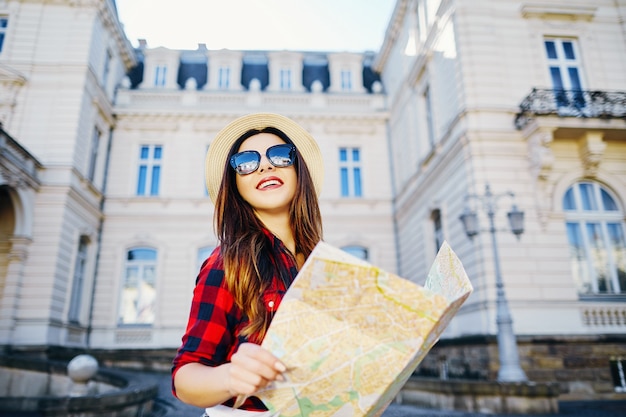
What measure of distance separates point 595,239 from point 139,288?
15020 millimetres

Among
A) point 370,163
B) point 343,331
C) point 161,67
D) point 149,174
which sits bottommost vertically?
point 343,331

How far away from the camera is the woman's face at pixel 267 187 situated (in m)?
Result: 1.70

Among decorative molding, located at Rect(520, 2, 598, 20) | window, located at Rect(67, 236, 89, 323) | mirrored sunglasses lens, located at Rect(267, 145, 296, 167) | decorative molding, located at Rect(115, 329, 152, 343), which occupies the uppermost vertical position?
decorative molding, located at Rect(520, 2, 598, 20)

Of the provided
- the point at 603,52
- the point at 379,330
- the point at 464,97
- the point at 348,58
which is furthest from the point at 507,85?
the point at 379,330

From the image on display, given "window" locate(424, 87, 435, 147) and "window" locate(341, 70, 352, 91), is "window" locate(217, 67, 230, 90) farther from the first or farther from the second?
"window" locate(424, 87, 435, 147)

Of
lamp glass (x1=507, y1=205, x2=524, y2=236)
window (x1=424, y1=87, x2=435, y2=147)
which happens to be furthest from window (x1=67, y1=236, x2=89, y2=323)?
lamp glass (x1=507, y1=205, x2=524, y2=236)

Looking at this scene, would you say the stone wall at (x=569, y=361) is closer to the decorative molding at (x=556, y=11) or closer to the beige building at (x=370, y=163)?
the beige building at (x=370, y=163)

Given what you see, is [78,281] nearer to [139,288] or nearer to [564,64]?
[139,288]

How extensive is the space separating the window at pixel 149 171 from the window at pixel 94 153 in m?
1.68

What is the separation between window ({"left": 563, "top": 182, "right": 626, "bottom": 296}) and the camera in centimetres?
1084

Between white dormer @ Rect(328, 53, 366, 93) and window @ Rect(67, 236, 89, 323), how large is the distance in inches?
485

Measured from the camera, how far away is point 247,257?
1.40 meters

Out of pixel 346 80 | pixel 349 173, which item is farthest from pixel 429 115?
pixel 346 80

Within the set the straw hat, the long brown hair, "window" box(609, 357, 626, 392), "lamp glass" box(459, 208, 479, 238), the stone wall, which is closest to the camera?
the long brown hair
